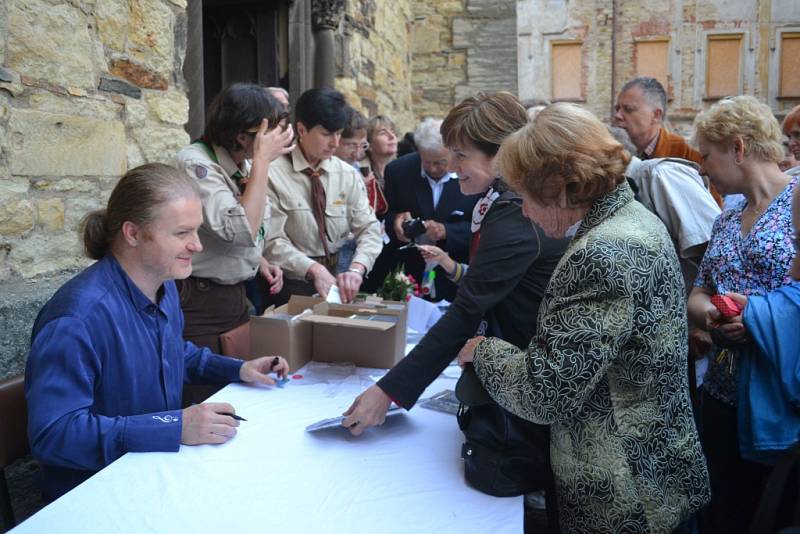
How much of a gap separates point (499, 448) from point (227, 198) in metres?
1.53

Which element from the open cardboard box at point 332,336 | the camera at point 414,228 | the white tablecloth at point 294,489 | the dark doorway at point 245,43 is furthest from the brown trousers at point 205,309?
the dark doorway at point 245,43

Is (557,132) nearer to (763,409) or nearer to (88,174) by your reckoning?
(763,409)

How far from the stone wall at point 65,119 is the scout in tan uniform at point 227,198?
0.47m

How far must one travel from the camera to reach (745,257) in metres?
2.20

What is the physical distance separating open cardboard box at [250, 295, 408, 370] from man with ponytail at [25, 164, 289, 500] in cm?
32

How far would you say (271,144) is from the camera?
8.65 ft

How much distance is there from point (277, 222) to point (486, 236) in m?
1.66

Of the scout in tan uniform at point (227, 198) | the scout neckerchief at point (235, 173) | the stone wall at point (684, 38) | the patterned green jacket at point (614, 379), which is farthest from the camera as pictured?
the stone wall at point (684, 38)

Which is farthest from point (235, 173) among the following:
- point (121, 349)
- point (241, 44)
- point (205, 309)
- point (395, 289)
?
point (241, 44)

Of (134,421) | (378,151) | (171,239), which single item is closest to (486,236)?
(171,239)

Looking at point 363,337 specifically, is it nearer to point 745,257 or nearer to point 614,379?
point 614,379

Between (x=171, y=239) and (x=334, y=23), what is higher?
(x=334, y=23)

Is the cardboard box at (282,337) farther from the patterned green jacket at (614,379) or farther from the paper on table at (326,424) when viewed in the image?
the patterned green jacket at (614,379)

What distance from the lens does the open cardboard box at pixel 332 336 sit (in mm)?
2184
